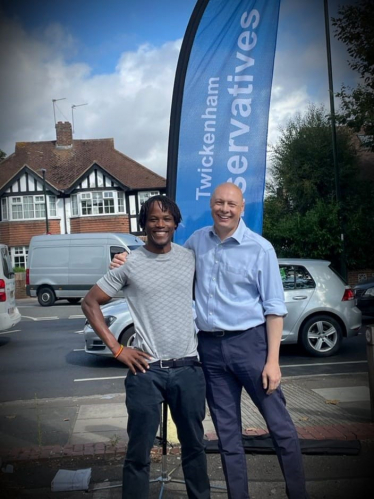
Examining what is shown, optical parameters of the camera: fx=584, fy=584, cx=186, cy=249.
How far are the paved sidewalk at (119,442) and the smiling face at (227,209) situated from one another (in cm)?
179

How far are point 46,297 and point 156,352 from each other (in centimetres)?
2149

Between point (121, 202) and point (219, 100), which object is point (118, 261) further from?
point (121, 202)

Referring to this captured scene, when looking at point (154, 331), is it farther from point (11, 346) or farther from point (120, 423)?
point (11, 346)

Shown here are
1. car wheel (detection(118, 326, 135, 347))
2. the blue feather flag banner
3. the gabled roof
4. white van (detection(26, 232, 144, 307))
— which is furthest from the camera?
the gabled roof

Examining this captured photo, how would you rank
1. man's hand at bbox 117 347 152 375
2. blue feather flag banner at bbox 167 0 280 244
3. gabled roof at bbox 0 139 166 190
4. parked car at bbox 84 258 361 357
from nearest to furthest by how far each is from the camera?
man's hand at bbox 117 347 152 375, blue feather flag banner at bbox 167 0 280 244, parked car at bbox 84 258 361 357, gabled roof at bbox 0 139 166 190

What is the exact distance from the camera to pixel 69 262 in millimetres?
23516

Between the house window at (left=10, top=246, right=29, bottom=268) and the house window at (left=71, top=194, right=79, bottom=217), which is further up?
the house window at (left=71, top=194, right=79, bottom=217)

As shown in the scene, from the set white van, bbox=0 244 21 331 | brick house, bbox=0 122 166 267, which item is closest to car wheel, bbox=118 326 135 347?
white van, bbox=0 244 21 331

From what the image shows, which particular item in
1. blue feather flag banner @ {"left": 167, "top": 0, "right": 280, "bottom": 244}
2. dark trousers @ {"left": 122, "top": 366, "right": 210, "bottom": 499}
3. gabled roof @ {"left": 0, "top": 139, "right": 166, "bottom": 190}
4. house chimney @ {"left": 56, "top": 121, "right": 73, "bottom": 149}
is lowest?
dark trousers @ {"left": 122, "top": 366, "right": 210, "bottom": 499}

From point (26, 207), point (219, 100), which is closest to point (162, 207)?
point (219, 100)

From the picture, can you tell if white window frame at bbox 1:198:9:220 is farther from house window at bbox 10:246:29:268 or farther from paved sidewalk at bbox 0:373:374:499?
paved sidewalk at bbox 0:373:374:499

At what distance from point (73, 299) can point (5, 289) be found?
1330 centimetres

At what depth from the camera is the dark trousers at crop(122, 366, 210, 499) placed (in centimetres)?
308

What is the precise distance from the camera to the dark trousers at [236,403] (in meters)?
3.24
